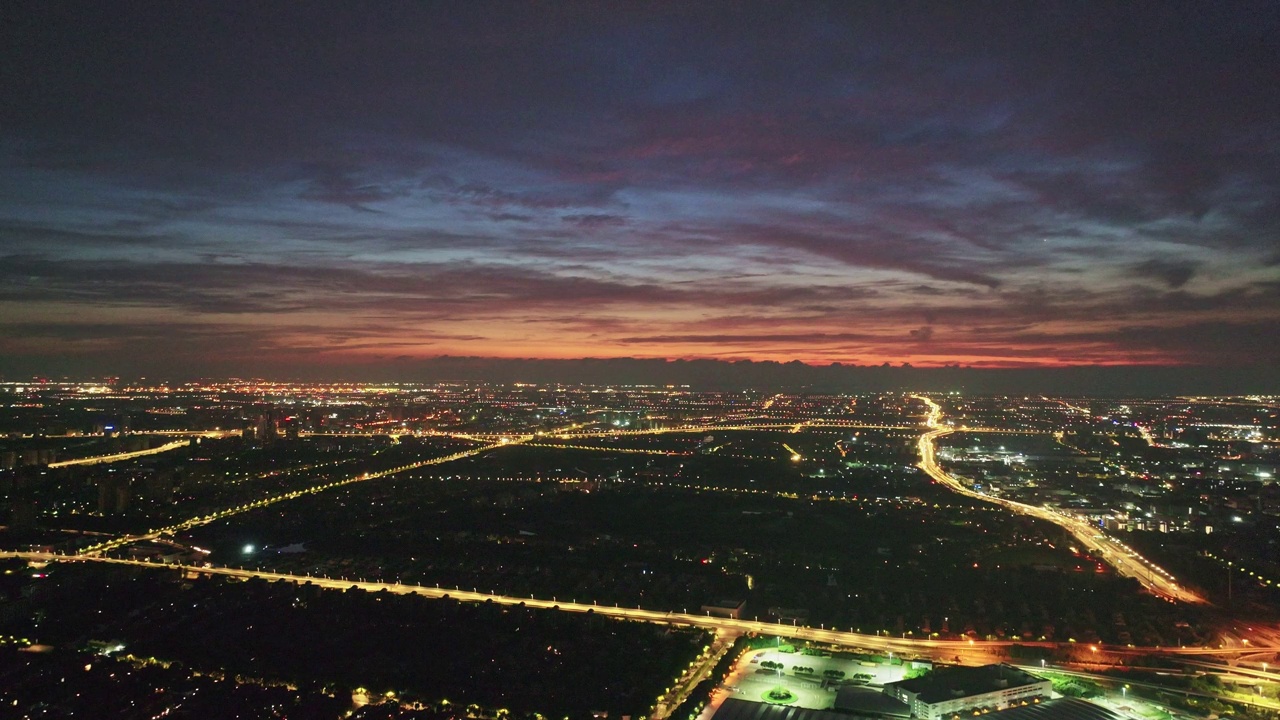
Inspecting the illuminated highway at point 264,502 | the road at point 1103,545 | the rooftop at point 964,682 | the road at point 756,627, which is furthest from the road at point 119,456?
the road at point 1103,545

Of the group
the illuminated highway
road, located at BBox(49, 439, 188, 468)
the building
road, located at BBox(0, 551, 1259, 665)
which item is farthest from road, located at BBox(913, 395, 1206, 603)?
road, located at BBox(49, 439, 188, 468)

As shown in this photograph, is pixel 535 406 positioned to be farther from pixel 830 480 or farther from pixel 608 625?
pixel 608 625

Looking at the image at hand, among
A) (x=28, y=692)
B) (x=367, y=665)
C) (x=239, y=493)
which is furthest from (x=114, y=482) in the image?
(x=367, y=665)

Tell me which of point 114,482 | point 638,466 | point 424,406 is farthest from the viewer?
point 424,406

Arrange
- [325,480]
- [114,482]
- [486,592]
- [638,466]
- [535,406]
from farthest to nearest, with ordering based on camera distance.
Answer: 1. [535,406]
2. [638,466]
3. [325,480]
4. [114,482]
5. [486,592]

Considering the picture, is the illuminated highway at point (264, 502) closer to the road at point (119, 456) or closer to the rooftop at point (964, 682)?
the road at point (119, 456)

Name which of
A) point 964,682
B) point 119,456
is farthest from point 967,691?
point 119,456
